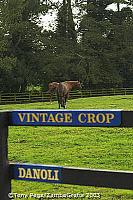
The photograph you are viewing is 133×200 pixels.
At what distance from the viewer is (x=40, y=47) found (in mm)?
44125

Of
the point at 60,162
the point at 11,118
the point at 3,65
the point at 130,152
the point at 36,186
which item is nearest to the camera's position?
the point at 11,118

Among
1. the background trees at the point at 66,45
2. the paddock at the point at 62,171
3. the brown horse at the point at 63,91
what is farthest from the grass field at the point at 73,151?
the background trees at the point at 66,45

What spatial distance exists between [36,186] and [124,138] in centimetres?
499

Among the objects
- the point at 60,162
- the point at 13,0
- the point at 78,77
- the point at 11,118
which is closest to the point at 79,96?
the point at 78,77

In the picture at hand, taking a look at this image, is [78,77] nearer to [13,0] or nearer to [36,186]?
[13,0]

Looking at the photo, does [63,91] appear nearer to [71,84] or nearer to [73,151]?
[71,84]

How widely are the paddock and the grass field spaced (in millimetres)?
1684

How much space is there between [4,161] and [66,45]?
4239 centimetres

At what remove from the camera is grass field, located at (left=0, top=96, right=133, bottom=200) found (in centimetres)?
568

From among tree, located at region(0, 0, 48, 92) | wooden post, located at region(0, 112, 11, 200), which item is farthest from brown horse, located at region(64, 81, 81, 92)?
wooden post, located at region(0, 112, 11, 200)

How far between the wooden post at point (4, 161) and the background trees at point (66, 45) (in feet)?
110

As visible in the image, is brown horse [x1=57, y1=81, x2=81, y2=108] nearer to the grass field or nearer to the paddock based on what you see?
the grass field

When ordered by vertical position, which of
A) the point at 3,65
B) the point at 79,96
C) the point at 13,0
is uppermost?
the point at 13,0

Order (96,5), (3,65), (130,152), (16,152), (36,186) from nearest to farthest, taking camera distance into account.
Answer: (36,186) → (130,152) → (16,152) → (3,65) → (96,5)
